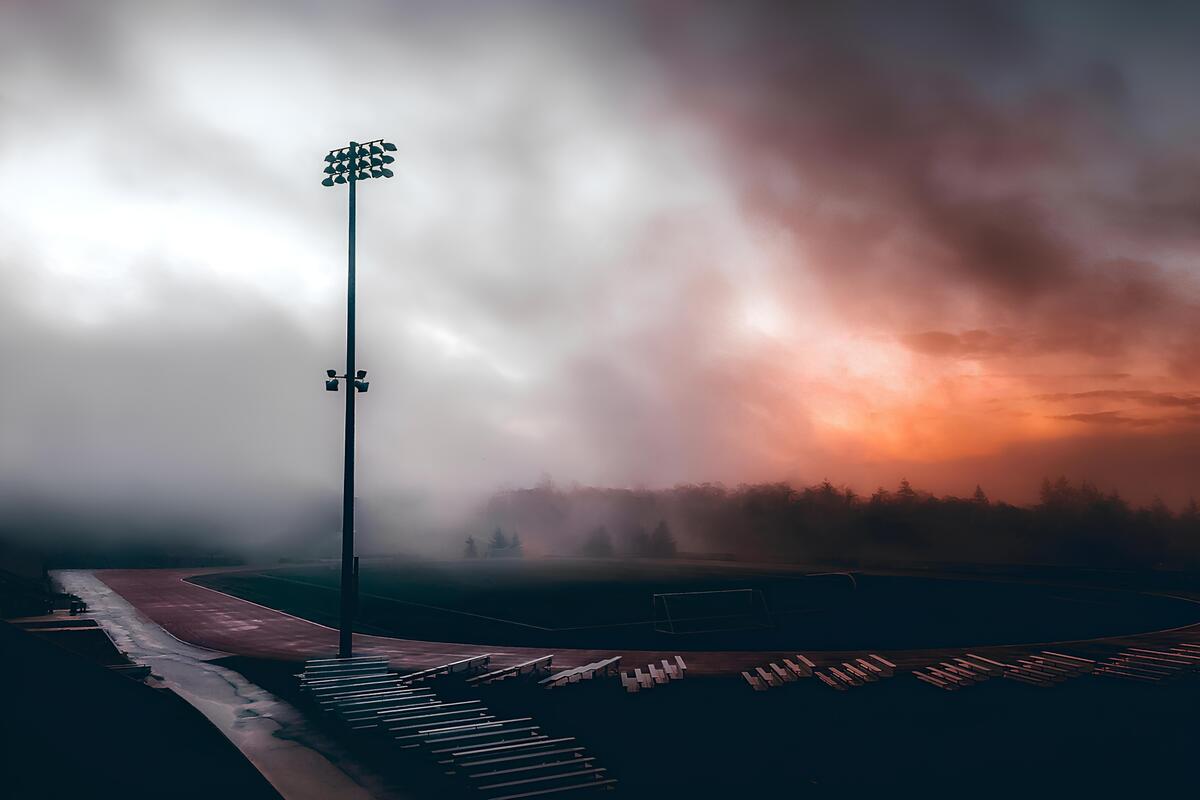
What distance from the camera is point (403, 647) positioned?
81.7 feet

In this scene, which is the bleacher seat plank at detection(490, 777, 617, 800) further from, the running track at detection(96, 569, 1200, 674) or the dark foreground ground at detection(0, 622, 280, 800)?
Result: the running track at detection(96, 569, 1200, 674)

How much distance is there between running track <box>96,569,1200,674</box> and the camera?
22.2 meters

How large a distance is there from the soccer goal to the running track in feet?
14.6

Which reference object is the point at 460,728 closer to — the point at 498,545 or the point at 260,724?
the point at 260,724

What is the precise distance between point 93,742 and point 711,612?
3049 cm

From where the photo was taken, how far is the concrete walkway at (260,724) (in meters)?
11.3

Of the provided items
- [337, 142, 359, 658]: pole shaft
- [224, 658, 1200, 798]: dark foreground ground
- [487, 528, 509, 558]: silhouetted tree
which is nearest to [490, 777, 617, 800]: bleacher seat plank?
[224, 658, 1200, 798]: dark foreground ground

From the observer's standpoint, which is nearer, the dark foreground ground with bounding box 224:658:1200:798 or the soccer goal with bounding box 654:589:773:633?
the dark foreground ground with bounding box 224:658:1200:798

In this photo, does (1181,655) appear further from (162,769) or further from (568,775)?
(162,769)

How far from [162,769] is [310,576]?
192ft

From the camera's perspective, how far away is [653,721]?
15.1 m

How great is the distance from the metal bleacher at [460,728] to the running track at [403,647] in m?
1.96

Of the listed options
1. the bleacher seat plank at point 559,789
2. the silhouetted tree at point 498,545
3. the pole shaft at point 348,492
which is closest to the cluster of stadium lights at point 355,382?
the pole shaft at point 348,492

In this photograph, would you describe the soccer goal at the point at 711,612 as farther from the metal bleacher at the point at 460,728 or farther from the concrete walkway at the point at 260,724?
the concrete walkway at the point at 260,724
